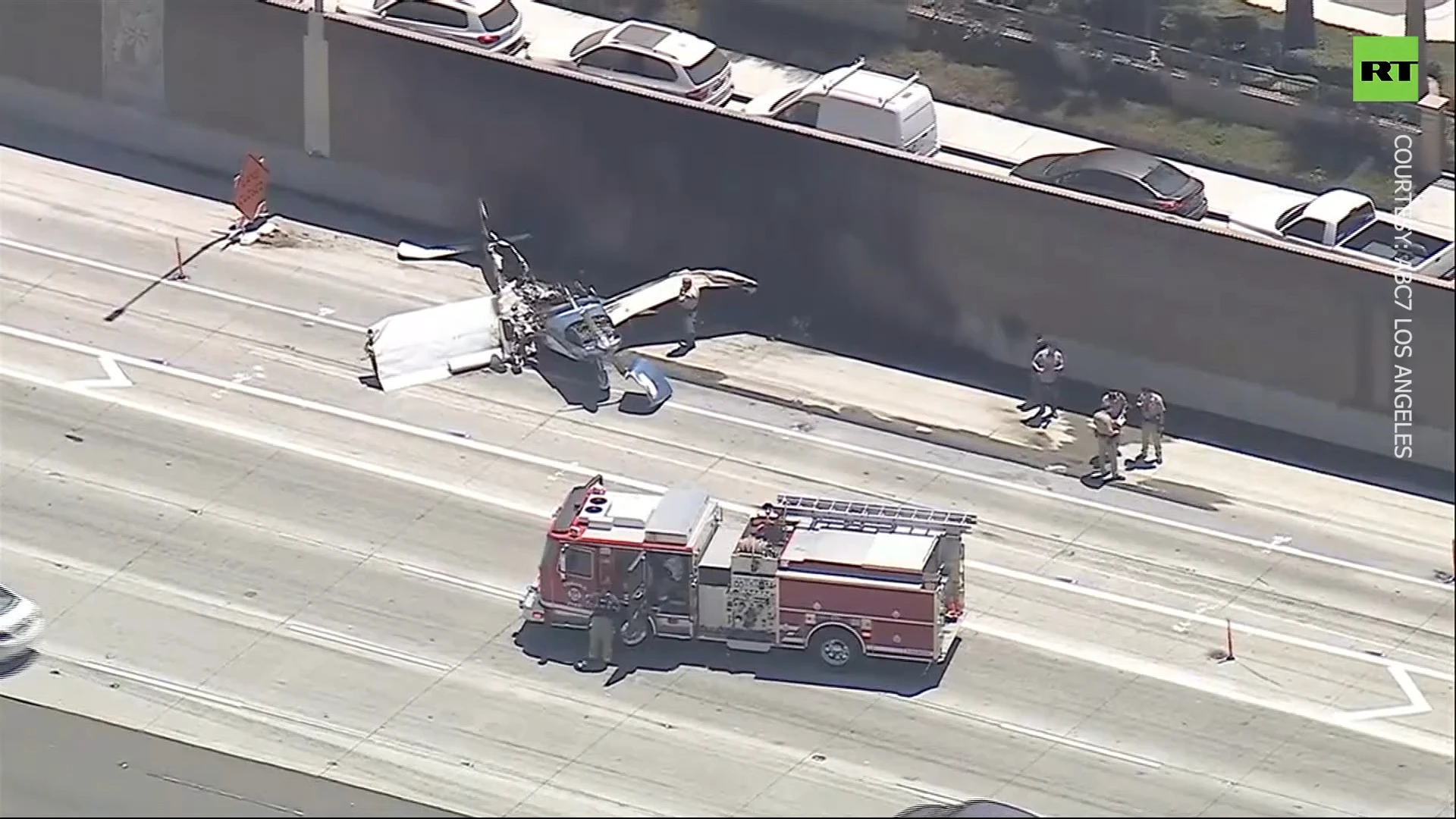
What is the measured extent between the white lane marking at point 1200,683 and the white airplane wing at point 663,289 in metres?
9.61

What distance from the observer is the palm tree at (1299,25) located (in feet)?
176

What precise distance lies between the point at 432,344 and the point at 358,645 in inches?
322

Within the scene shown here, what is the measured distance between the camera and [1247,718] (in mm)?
38500

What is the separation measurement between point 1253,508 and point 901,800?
9225mm

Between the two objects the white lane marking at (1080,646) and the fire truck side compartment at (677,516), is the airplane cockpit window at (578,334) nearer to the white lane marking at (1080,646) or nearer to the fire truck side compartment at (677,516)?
the white lane marking at (1080,646)

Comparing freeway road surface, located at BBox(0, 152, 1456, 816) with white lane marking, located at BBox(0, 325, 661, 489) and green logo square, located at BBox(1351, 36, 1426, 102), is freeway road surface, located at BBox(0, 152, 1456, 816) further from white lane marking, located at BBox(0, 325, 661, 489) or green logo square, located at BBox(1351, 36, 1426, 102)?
green logo square, located at BBox(1351, 36, 1426, 102)

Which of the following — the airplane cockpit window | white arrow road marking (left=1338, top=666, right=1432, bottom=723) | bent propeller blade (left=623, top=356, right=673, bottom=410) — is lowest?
white arrow road marking (left=1338, top=666, right=1432, bottom=723)

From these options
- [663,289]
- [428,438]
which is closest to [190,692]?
[428,438]

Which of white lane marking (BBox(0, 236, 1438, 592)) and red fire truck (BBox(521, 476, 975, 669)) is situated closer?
red fire truck (BBox(521, 476, 975, 669))

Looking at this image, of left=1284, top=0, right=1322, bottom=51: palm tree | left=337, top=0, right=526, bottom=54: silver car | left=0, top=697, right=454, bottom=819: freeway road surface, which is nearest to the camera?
left=0, top=697, right=454, bottom=819: freeway road surface

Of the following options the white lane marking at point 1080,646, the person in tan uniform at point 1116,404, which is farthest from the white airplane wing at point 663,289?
the person in tan uniform at point 1116,404

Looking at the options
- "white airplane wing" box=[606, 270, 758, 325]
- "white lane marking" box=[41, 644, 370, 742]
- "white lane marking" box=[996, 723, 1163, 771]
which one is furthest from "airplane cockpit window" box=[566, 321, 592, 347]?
"white lane marking" box=[996, 723, 1163, 771]

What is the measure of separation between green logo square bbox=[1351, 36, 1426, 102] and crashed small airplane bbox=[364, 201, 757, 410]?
1101 centimetres

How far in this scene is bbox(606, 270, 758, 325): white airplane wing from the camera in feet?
157
